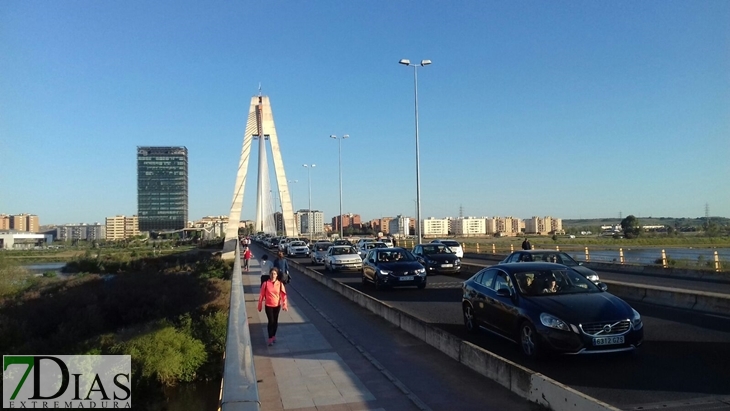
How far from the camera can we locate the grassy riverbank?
51.6 ft

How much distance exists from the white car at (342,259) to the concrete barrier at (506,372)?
17.5 metres

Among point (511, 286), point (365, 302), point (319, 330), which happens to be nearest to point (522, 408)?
point (511, 286)

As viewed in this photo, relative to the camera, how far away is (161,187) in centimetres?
13888

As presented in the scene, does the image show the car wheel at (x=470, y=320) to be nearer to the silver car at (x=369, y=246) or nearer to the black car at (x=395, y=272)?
the black car at (x=395, y=272)

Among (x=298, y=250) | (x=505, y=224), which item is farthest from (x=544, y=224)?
(x=298, y=250)

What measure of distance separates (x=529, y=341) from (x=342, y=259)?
2157cm

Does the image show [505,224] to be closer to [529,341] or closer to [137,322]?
[137,322]

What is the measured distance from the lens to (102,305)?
32.7 meters

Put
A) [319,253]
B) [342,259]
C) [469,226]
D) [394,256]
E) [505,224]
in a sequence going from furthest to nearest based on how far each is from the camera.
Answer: [505,224] → [469,226] → [319,253] → [342,259] → [394,256]

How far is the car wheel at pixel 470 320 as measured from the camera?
1043cm

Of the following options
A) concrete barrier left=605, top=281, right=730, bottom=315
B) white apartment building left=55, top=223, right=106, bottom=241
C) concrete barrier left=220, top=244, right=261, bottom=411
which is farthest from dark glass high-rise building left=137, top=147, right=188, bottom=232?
concrete barrier left=220, top=244, right=261, bottom=411

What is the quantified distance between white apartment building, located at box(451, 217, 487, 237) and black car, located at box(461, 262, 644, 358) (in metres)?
152

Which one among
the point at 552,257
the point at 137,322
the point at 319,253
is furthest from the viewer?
the point at 319,253

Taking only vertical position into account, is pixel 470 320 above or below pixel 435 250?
below
